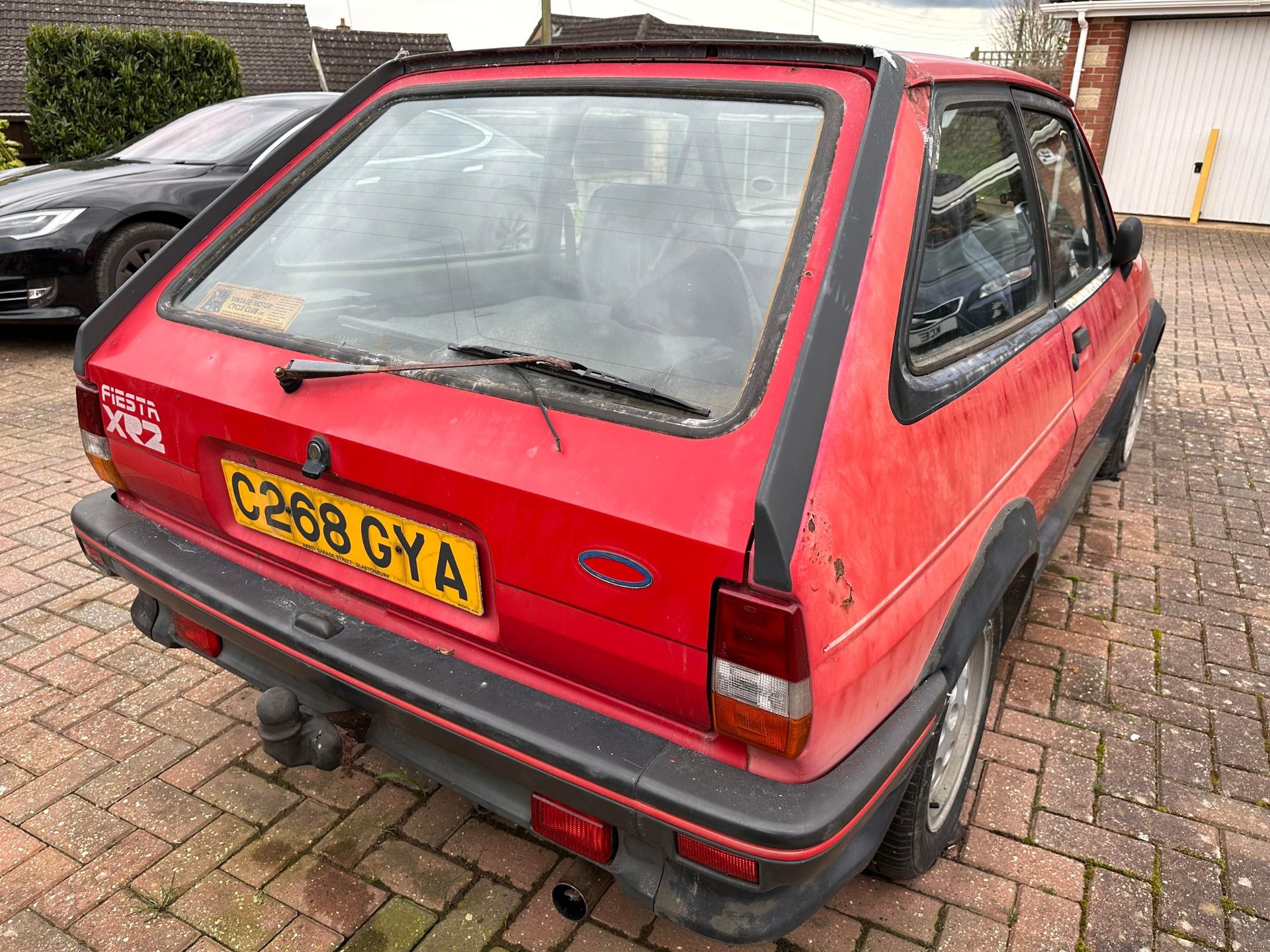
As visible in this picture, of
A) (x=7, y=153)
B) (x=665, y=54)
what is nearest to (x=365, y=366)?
(x=665, y=54)

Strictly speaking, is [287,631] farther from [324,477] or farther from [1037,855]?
[1037,855]

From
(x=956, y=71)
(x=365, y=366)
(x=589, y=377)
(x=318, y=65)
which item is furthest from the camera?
(x=318, y=65)

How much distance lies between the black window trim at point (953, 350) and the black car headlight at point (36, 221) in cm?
592

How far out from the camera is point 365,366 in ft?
5.86

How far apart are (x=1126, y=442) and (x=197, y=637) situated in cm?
420

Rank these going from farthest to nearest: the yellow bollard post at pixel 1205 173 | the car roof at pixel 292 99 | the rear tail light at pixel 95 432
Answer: the yellow bollard post at pixel 1205 173, the car roof at pixel 292 99, the rear tail light at pixel 95 432

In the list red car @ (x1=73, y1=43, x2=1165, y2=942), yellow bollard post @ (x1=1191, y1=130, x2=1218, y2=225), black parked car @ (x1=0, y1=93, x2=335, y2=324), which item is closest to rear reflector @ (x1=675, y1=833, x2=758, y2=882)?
red car @ (x1=73, y1=43, x2=1165, y2=942)

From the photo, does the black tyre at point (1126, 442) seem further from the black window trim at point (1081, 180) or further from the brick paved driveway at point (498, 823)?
the black window trim at point (1081, 180)

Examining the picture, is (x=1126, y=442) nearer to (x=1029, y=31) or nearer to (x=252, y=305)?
(x=252, y=305)

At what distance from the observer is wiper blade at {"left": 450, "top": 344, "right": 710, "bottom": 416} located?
1550 mm

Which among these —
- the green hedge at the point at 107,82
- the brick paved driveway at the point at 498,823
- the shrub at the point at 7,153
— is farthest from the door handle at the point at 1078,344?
the green hedge at the point at 107,82

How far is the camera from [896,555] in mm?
1568

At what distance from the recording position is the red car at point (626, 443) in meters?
1.45

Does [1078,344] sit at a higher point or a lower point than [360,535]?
higher
